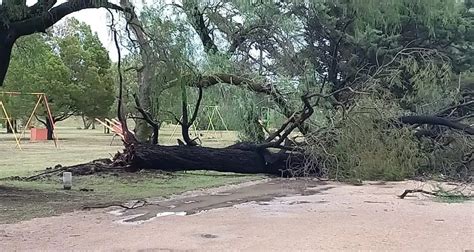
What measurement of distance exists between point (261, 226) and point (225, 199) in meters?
3.53

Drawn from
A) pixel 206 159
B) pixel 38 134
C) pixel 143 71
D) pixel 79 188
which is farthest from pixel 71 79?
pixel 79 188

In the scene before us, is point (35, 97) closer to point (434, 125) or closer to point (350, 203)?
point (434, 125)

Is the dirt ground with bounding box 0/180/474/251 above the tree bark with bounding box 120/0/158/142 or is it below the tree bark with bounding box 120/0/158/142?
below

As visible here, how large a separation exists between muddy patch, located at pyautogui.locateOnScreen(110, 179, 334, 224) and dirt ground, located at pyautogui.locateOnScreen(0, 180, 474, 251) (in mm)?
17

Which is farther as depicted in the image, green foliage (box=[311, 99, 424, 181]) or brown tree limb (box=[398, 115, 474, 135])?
brown tree limb (box=[398, 115, 474, 135])

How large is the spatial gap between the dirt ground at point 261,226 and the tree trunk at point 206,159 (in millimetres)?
3615

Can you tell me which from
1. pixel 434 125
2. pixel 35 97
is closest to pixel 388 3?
pixel 434 125

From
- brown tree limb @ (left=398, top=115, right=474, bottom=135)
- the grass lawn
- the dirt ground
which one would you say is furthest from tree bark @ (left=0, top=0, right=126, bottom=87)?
brown tree limb @ (left=398, top=115, right=474, bottom=135)

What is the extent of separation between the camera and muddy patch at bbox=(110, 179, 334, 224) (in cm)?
998

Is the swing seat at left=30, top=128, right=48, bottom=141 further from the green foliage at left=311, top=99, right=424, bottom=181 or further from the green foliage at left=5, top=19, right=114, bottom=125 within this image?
the green foliage at left=311, top=99, right=424, bottom=181

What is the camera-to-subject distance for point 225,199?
12.2m

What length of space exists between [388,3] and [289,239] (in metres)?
12.5

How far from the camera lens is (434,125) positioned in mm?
17375

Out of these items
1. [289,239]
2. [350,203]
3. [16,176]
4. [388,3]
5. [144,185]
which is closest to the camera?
[289,239]
